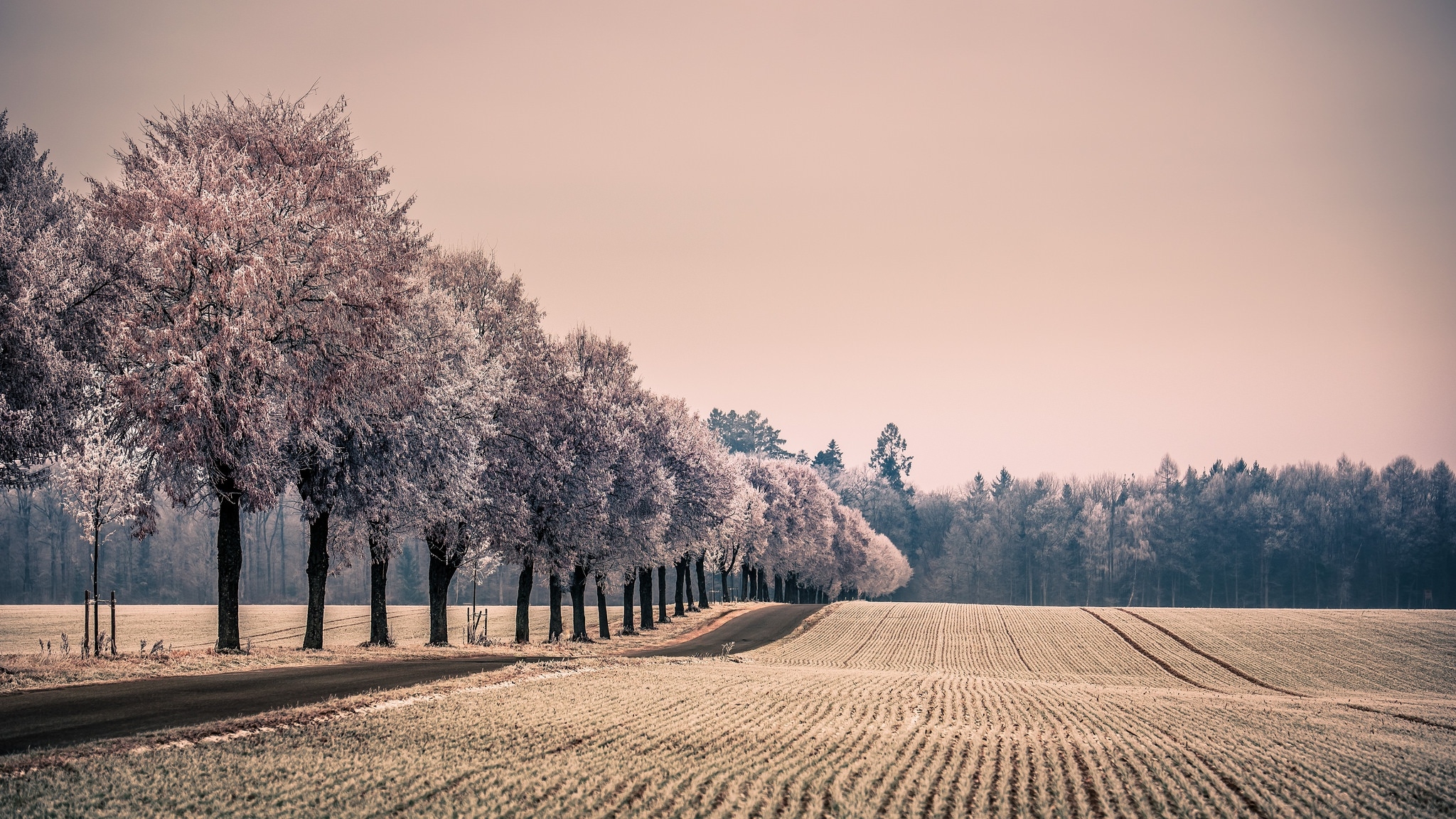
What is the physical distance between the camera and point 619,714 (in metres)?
18.7

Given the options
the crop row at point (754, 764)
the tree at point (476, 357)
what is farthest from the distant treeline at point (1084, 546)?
the crop row at point (754, 764)

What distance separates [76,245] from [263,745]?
16046 mm

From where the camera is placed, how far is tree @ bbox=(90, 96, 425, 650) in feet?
77.3

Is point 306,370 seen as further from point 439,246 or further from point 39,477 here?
point 439,246

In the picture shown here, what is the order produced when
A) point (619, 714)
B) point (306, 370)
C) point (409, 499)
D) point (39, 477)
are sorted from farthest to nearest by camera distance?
point (409, 499), point (306, 370), point (39, 477), point (619, 714)

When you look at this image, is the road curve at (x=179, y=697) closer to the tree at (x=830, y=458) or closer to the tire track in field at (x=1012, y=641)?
the tire track in field at (x=1012, y=641)

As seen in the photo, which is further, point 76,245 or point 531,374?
point 531,374

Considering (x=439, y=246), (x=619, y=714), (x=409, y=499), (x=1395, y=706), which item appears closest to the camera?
(x=619, y=714)

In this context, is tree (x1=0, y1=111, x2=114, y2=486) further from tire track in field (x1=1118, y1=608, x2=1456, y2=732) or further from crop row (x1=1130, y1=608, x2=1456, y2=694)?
crop row (x1=1130, y1=608, x2=1456, y2=694)

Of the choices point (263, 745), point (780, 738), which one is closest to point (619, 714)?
point (780, 738)

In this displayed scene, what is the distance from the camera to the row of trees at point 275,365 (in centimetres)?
2289

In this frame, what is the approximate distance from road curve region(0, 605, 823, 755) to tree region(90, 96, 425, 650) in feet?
18.2

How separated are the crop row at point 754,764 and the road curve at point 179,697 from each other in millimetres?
2320

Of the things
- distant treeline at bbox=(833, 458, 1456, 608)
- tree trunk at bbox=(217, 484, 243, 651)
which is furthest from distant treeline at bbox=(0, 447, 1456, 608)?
tree trunk at bbox=(217, 484, 243, 651)
